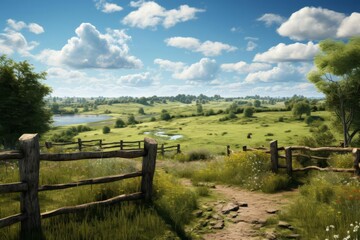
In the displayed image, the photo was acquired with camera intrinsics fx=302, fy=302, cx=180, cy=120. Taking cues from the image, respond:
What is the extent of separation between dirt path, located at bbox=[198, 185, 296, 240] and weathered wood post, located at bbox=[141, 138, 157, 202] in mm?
1814

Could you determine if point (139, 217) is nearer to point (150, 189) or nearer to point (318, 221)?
point (150, 189)

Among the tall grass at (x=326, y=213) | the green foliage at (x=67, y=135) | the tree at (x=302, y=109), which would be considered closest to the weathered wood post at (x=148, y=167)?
the tall grass at (x=326, y=213)

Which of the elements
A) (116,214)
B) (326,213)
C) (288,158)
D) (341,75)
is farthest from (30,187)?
(341,75)

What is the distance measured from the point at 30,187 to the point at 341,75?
39.8 metres

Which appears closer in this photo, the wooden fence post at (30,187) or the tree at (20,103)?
the wooden fence post at (30,187)

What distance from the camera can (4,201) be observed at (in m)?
7.60

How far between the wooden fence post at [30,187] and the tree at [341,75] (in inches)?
1435

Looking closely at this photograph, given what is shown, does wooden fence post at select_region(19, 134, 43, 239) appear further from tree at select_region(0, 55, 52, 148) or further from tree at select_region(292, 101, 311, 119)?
tree at select_region(292, 101, 311, 119)

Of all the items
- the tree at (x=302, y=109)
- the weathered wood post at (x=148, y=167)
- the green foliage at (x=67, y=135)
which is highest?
the weathered wood post at (x=148, y=167)

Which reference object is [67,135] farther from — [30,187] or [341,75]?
[30,187]

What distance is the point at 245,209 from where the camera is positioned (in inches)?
338

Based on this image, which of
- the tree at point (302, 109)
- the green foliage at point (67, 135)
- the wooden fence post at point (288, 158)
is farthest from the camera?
the green foliage at point (67, 135)

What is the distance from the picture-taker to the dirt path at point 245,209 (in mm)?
6789

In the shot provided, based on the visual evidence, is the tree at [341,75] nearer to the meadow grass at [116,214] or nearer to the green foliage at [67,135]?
the meadow grass at [116,214]
